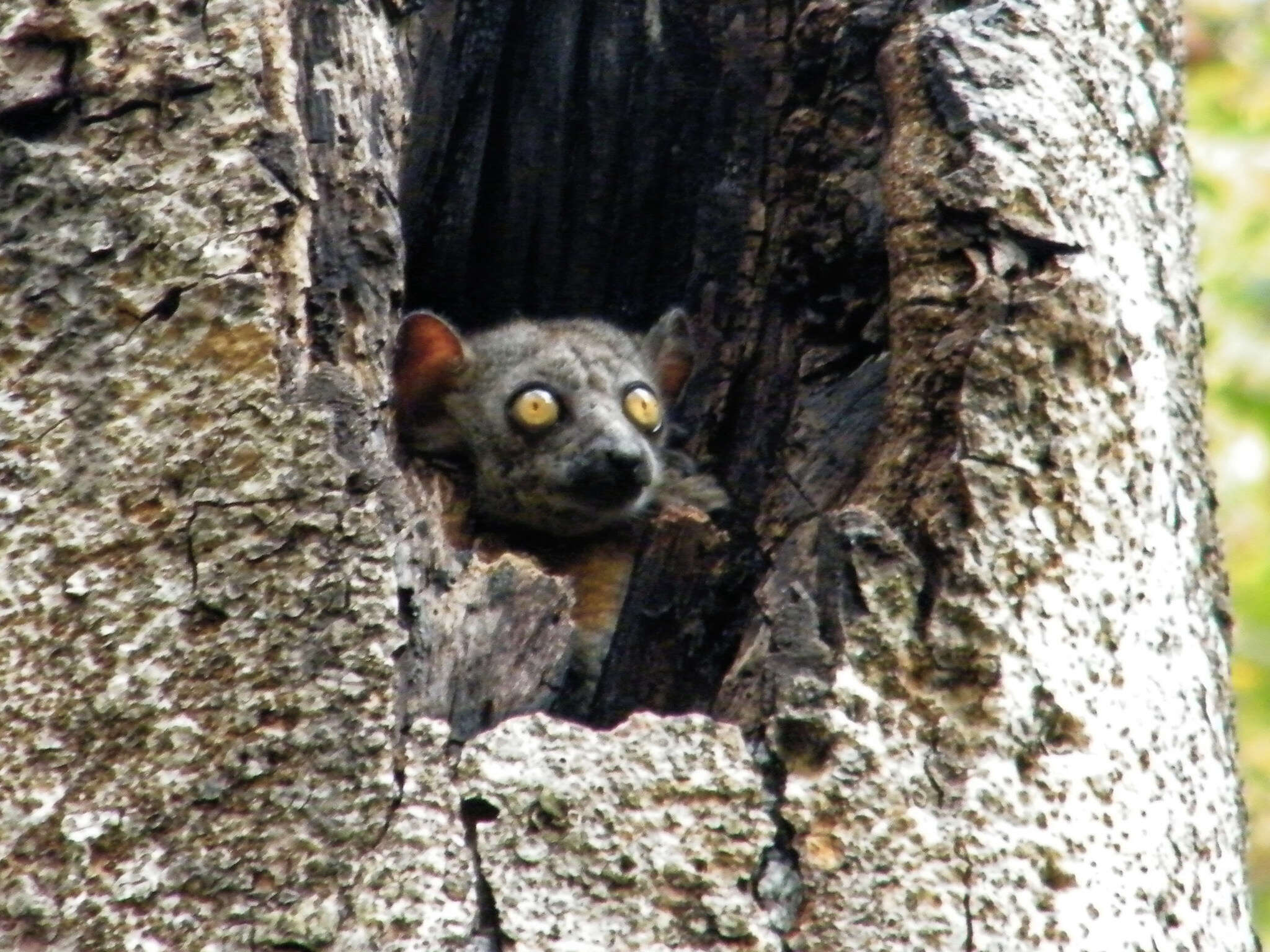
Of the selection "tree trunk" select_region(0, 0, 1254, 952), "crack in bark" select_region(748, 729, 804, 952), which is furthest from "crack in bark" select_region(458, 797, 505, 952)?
"crack in bark" select_region(748, 729, 804, 952)

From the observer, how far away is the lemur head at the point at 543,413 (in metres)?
4.21

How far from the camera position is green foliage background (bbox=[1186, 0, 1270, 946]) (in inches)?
283

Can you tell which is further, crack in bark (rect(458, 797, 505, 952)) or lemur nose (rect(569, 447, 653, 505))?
lemur nose (rect(569, 447, 653, 505))

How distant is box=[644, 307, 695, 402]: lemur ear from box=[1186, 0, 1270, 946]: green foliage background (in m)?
3.31

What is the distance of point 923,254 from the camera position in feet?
9.08

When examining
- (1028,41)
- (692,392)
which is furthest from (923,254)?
(692,392)

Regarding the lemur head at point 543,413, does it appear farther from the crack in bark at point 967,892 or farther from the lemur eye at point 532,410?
the crack in bark at point 967,892

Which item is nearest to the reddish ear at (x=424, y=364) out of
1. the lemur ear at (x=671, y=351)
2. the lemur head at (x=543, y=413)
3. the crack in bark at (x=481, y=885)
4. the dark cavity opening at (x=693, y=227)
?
the lemur head at (x=543, y=413)

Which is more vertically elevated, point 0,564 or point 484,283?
point 484,283

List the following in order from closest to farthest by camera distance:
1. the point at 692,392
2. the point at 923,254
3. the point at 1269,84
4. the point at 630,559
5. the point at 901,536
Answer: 1. the point at 901,536
2. the point at 923,254
3. the point at 692,392
4. the point at 630,559
5. the point at 1269,84

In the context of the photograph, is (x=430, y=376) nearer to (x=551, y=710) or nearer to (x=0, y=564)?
(x=551, y=710)

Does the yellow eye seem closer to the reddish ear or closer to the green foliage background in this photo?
the reddish ear

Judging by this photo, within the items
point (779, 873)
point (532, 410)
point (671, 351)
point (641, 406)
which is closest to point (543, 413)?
point (532, 410)

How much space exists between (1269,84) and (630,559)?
18.9ft
